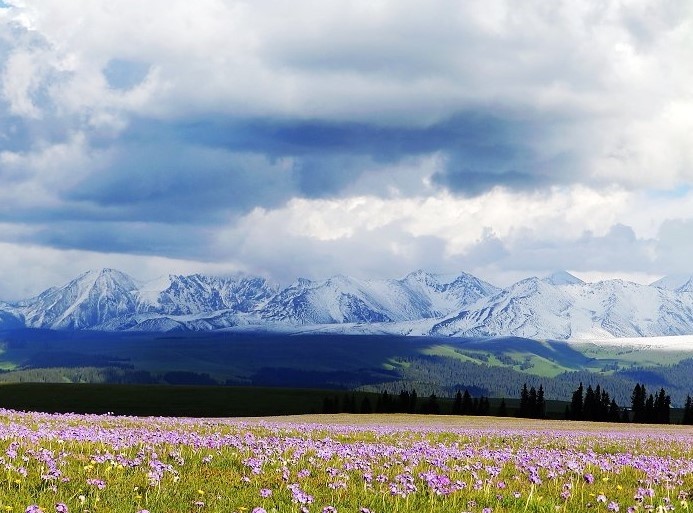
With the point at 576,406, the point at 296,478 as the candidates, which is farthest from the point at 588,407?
the point at 296,478

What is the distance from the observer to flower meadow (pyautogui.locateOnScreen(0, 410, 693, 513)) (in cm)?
968

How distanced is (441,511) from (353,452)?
6.45 meters

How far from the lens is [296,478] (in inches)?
471

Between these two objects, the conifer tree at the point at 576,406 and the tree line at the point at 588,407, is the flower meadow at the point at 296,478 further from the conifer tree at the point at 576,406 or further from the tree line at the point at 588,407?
the conifer tree at the point at 576,406

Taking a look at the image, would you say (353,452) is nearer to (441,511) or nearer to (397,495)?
(397,495)

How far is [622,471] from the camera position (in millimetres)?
15727

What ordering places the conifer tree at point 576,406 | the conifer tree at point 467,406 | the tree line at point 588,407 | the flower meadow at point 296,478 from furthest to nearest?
the conifer tree at point 467,406 < the conifer tree at point 576,406 < the tree line at point 588,407 < the flower meadow at point 296,478

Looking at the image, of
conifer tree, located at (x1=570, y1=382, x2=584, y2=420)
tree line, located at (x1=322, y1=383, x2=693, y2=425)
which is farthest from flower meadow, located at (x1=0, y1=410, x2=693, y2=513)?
conifer tree, located at (x1=570, y1=382, x2=584, y2=420)

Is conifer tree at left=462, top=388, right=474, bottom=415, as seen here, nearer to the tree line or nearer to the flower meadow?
the tree line

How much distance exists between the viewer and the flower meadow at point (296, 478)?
968 cm

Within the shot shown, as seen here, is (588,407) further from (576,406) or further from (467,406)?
(467,406)

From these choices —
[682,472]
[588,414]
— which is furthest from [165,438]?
[588,414]

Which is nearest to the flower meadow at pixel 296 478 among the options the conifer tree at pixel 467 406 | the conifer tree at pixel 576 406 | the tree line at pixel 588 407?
the tree line at pixel 588 407

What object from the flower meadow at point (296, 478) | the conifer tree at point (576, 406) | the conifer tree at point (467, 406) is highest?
the flower meadow at point (296, 478)
